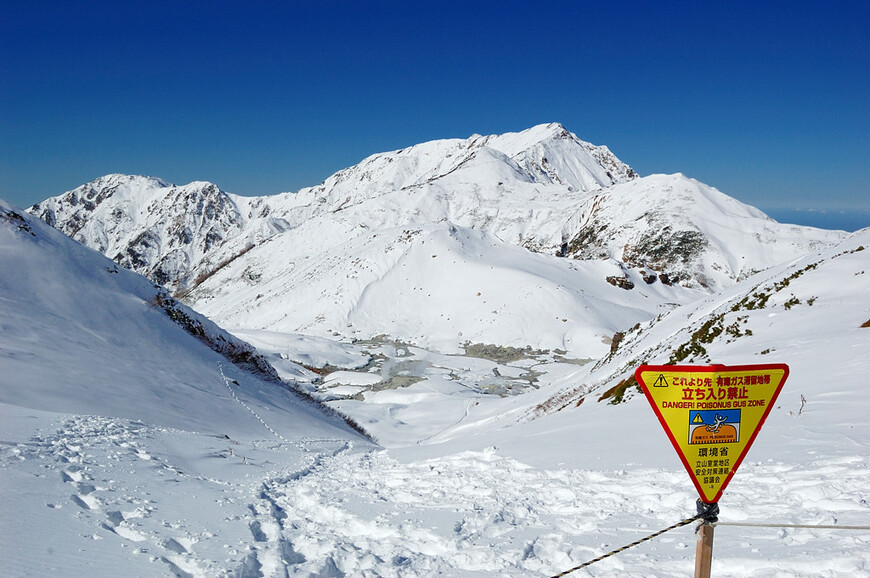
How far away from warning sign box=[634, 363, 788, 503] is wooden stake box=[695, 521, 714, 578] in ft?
0.60

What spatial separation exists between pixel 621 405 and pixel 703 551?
9.32 meters

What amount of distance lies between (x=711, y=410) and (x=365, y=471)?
7.54 metres

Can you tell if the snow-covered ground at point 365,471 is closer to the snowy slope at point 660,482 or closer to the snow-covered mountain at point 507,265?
the snowy slope at point 660,482

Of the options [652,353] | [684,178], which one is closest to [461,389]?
[652,353]

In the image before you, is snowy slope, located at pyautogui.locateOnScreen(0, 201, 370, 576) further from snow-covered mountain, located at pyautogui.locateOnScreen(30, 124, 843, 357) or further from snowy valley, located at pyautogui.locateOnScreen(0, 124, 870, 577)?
snow-covered mountain, located at pyautogui.locateOnScreen(30, 124, 843, 357)

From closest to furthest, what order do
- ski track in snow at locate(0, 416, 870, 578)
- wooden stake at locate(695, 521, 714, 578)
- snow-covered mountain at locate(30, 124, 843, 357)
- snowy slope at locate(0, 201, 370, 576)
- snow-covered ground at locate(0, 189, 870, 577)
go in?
wooden stake at locate(695, 521, 714, 578) < ski track in snow at locate(0, 416, 870, 578) < snow-covered ground at locate(0, 189, 870, 577) < snowy slope at locate(0, 201, 370, 576) < snow-covered mountain at locate(30, 124, 843, 357)

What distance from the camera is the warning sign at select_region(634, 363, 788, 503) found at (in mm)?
3246

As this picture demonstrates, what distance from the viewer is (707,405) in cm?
328

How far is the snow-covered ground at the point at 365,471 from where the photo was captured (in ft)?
15.3

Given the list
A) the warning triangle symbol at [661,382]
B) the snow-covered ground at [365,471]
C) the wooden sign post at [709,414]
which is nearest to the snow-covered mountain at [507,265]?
the snow-covered ground at [365,471]

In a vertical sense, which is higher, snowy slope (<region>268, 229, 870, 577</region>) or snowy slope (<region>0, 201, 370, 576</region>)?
snowy slope (<region>268, 229, 870, 577</region>)

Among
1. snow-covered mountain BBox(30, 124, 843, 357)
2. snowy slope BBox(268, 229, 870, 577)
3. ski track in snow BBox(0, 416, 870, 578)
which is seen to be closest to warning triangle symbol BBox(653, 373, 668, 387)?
snowy slope BBox(268, 229, 870, 577)

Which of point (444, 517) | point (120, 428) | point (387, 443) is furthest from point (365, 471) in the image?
point (387, 443)

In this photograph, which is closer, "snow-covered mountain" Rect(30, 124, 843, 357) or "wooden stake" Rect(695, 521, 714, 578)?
"wooden stake" Rect(695, 521, 714, 578)
